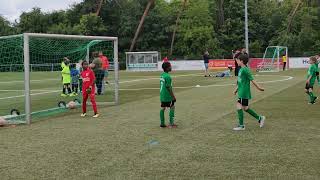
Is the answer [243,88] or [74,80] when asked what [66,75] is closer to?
[74,80]

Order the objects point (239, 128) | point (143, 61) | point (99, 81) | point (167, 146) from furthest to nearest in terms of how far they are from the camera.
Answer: point (143, 61) → point (99, 81) → point (239, 128) → point (167, 146)

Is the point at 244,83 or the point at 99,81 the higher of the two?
the point at 244,83

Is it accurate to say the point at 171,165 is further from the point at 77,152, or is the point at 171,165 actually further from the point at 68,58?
the point at 68,58

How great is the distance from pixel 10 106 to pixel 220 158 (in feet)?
37.2

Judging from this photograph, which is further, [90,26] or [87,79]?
[90,26]

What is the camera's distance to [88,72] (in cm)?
1423

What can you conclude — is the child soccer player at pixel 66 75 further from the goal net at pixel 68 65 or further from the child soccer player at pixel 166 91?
the child soccer player at pixel 166 91

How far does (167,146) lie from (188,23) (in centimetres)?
6629

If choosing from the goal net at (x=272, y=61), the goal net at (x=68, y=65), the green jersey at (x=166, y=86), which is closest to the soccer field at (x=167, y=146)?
the green jersey at (x=166, y=86)

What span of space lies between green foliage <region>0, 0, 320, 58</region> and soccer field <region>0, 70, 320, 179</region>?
186 feet

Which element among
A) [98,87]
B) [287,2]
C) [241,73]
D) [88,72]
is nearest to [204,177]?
[241,73]

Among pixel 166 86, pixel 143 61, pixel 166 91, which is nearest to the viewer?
pixel 166 86

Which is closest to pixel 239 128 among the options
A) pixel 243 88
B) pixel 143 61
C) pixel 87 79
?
pixel 243 88

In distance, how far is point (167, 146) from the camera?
9.30 meters
